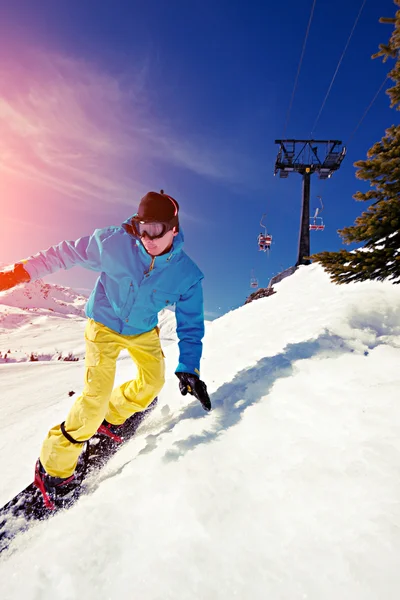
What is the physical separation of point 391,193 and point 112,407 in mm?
4523

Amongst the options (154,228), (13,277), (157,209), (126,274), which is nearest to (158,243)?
(154,228)

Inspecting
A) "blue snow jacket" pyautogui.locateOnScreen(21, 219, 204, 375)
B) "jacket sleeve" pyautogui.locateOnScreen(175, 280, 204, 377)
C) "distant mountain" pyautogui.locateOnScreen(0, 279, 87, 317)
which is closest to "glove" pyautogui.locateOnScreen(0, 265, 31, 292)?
"blue snow jacket" pyautogui.locateOnScreen(21, 219, 204, 375)

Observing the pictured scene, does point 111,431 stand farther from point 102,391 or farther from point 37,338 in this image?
point 37,338

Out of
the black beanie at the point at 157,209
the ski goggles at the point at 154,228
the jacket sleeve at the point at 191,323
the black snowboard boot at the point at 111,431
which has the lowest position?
the black snowboard boot at the point at 111,431

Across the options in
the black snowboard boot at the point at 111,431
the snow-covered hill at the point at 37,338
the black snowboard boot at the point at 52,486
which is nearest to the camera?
the black snowboard boot at the point at 52,486

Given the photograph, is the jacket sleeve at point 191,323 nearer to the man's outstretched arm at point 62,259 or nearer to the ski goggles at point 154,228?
the ski goggles at point 154,228

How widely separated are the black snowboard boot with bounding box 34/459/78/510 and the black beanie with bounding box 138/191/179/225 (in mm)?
2260

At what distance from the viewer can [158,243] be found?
101 inches

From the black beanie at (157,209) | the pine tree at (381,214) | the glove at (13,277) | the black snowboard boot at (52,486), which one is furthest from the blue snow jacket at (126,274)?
the pine tree at (381,214)

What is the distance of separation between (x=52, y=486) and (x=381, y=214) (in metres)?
4.88

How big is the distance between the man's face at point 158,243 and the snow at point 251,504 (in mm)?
1581

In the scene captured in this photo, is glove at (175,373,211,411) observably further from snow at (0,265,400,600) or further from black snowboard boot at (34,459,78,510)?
black snowboard boot at (34,459,78,510)

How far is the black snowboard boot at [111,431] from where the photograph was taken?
2.93m

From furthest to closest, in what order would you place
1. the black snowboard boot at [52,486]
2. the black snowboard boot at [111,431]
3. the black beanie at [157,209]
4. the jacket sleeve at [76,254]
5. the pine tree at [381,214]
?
the pine tree at [381,214]
the black snowboard boot at [111,431]
the jacket sleeve at [76,254]
the black beanie at [157,209]
the black snowboard boot at [52,486]
